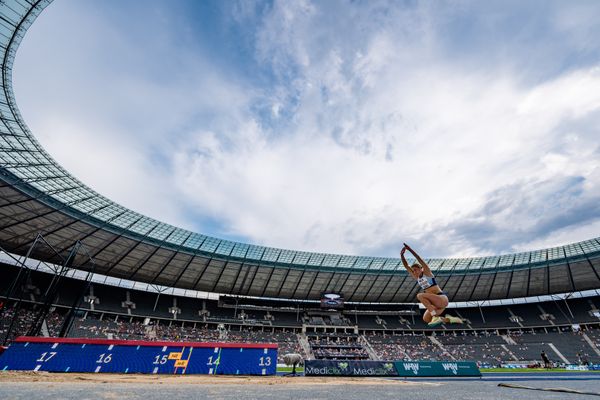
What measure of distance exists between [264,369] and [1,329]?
32956 mm

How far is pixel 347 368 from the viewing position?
24891 mm

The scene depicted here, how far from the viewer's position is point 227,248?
141 ft

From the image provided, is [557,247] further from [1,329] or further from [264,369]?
[1,329]

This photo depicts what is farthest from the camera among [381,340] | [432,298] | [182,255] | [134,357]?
[381,340]

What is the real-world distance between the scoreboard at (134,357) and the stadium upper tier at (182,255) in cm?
1541

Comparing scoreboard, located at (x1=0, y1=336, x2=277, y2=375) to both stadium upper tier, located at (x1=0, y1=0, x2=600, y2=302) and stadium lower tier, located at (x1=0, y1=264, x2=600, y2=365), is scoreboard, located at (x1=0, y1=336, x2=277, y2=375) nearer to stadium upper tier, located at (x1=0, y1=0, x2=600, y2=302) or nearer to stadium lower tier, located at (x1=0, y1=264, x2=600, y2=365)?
stadium upper tier, located at (x1=0, y1=0, x2=600, y2=302)

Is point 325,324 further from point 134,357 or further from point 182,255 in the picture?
point 134,357

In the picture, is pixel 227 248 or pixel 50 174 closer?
pixel 50 174

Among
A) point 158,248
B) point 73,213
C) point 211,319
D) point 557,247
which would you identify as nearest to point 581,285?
point 557,247

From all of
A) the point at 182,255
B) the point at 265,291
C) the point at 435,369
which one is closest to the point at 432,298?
the point at 435,369

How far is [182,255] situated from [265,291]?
18910 mm

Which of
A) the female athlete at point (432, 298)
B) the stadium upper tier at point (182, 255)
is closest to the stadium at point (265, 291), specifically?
the stadium upper tier at point (182, 255)

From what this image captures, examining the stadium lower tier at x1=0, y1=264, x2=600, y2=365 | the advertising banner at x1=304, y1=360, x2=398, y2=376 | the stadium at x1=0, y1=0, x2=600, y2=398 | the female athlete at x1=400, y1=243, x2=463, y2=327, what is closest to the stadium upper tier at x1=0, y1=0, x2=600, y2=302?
the stadium at x1=0, y1=0, x2=600, y2=398

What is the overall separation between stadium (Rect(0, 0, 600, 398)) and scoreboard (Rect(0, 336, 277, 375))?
718 centimetres
